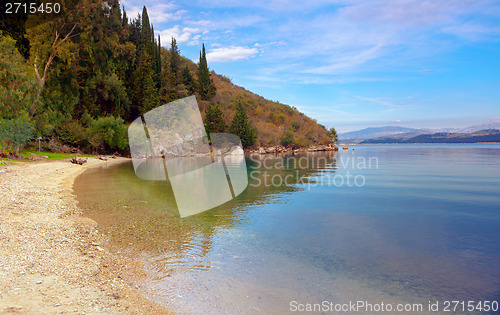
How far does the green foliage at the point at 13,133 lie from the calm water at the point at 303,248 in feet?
49.0

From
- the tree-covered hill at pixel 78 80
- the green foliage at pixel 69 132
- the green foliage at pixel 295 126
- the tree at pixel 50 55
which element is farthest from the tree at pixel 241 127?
the tree at pixel 50 55

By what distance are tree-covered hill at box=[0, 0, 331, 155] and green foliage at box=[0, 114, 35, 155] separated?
94mm

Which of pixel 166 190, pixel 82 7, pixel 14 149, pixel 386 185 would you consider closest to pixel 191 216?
pixel 166 190

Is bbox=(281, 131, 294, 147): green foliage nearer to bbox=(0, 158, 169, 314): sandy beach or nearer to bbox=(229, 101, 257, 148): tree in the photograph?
bbox=(229, 101, 257, 148): tree

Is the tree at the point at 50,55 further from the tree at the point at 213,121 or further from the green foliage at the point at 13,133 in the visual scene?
the tree at the point at 213,121

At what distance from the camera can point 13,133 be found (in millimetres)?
28484

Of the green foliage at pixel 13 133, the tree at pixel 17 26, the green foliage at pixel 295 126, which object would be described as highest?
the tree at pixel 17 26

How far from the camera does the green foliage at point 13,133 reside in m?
27.4

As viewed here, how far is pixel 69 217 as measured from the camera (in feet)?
39.7

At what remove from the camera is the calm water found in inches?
279

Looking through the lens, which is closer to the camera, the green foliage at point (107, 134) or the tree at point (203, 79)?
the green foliage at point (107, 134)

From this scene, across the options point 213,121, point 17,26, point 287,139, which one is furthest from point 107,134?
point 287,139

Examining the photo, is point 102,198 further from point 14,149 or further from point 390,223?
point 14,149

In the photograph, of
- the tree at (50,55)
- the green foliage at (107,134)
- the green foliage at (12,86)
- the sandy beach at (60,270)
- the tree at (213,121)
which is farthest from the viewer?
the tree at (213,121)
